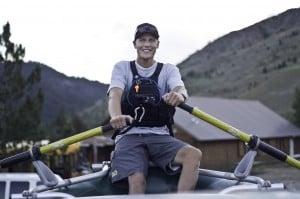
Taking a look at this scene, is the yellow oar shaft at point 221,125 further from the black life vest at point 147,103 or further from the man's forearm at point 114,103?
the man's forearm at point 114,103

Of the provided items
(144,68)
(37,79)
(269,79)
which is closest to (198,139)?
(37,79)

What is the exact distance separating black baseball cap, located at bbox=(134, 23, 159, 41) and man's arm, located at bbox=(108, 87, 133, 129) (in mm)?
366

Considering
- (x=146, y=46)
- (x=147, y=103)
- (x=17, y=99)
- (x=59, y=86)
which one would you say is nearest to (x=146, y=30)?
(x=146, y=46)

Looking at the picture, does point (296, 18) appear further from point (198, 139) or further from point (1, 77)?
point (198, 139)

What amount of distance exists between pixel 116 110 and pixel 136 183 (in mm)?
465

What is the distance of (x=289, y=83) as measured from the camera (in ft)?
317

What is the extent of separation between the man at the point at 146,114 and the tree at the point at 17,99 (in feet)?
63.6

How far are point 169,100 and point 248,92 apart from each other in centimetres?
9629

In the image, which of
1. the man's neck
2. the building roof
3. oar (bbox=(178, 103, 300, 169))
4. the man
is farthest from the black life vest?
the building roof

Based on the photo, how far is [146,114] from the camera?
4.33 metres

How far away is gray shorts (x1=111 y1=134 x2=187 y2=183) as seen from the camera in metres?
4.11

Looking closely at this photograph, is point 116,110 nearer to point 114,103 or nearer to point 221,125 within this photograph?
point 114,103

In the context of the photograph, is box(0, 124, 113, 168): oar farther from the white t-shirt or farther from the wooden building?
the wooden building

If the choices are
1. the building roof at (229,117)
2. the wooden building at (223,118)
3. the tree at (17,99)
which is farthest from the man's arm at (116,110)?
the building roof at (229,117)
